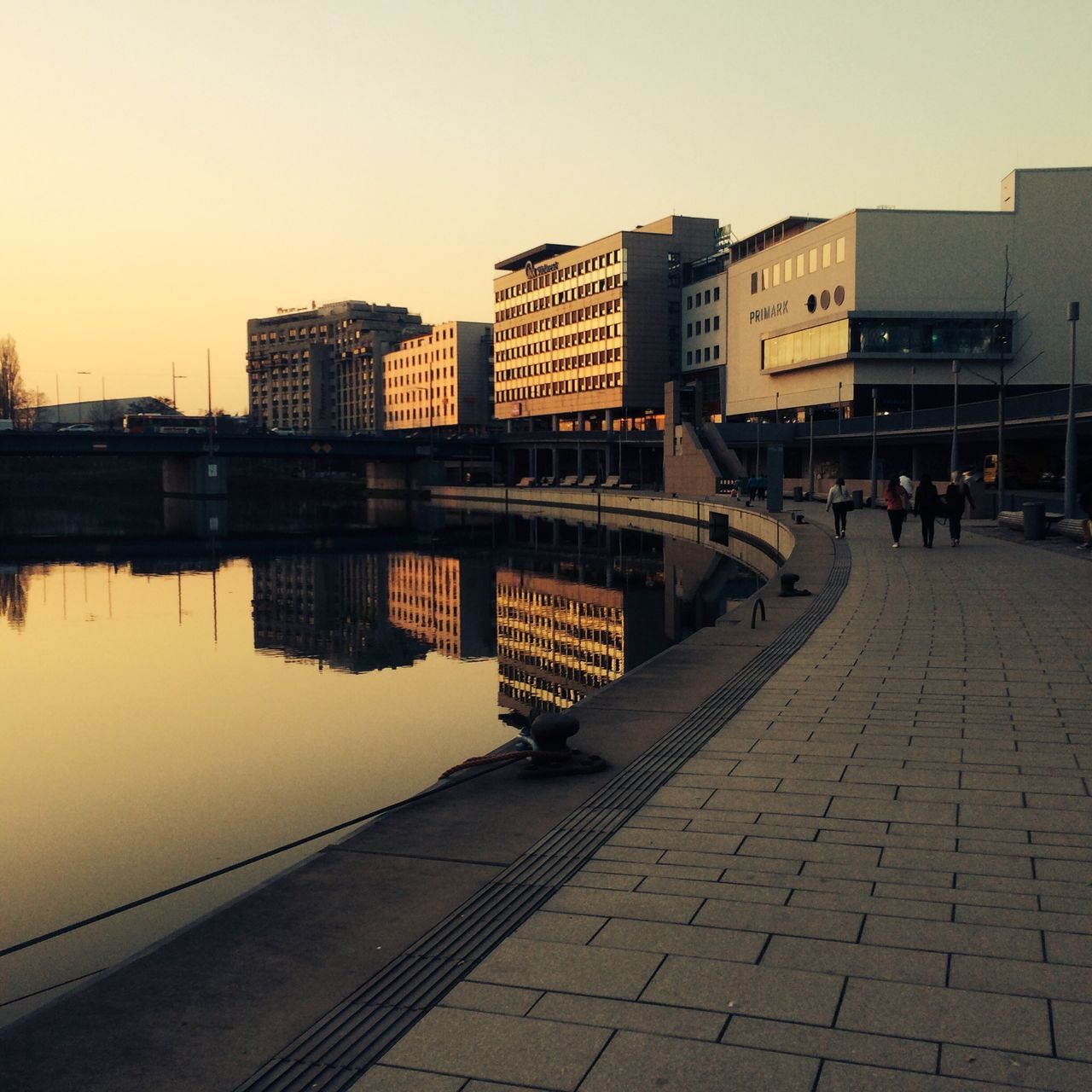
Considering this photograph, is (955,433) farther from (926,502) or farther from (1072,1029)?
(1072,1029)

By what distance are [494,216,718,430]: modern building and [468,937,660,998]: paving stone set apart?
112 m

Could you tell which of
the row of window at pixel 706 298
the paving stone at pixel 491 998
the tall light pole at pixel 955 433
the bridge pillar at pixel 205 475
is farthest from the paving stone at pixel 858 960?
the row of window at pixel 706 298

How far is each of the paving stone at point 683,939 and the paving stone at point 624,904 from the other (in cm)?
11

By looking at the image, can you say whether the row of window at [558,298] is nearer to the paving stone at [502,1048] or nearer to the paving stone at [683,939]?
the paving stone at [683,939]

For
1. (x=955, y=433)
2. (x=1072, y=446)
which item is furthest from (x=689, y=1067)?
(x=955, y=433)

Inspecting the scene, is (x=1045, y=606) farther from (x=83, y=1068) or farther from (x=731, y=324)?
(x=731, y=324)

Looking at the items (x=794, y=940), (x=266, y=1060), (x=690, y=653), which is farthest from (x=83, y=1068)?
(x=690, y=653)

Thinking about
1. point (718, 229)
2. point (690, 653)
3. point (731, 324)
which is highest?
point (718, 229)

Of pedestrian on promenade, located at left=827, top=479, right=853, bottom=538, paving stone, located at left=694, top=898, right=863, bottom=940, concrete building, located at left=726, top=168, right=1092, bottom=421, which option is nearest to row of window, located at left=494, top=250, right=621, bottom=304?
concrete building, located at left=726, top=168, right=1092, bottom=421

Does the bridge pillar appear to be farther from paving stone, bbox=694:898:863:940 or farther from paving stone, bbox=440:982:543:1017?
paving stone, bbox=440:982:543:1017

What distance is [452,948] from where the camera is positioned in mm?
5363

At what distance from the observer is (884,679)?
39.4 ft

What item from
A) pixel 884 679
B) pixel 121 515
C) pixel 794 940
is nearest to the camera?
pixel 794 940

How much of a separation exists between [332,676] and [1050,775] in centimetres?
1458
